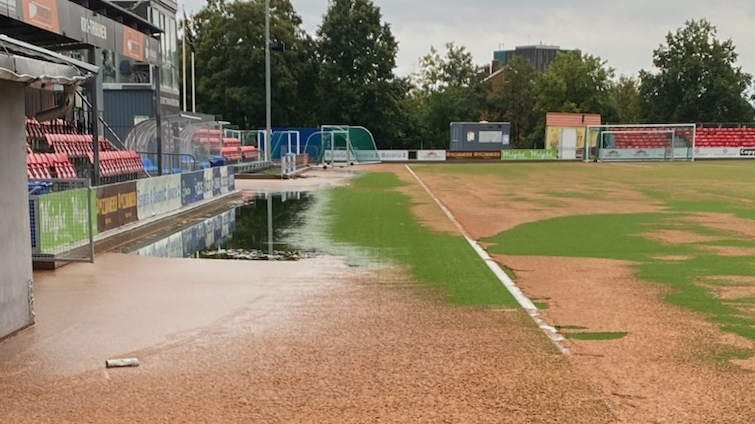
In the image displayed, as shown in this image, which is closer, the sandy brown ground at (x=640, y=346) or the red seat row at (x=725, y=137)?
the sandy brown ground at (x=640, y=346)

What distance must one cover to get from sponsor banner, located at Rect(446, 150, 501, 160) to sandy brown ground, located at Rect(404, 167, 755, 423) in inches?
1896

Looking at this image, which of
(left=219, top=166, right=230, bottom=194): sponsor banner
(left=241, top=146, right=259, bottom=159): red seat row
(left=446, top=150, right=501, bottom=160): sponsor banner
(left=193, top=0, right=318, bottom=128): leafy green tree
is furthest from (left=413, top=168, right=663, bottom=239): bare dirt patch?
(left=193, top=0, right=318, bottom=128): leafy green tree

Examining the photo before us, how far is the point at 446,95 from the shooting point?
258 ft

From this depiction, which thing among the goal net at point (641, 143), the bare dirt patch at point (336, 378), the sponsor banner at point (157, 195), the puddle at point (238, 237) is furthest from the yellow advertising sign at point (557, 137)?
the bare dirt patch at point (336, 378)

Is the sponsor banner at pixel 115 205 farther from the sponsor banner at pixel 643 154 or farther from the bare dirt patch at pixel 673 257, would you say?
the sponsor banner at pixel 643 154

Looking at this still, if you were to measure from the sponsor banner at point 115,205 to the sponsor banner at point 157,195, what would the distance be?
13.1 inches

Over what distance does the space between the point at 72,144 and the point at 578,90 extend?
6881 cm

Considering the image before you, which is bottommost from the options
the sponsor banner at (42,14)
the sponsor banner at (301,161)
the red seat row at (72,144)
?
the sponsor banner at (301,161)

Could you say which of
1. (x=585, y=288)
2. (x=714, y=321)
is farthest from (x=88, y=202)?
(x=714, y=321)

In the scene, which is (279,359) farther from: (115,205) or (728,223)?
(728,223)

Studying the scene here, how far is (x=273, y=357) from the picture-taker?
612cm

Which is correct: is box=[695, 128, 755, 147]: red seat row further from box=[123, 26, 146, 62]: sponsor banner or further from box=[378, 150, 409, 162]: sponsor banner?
→ box=[123, 26, 146, 62]: sponsor banner

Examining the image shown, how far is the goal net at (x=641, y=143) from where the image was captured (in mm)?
56562

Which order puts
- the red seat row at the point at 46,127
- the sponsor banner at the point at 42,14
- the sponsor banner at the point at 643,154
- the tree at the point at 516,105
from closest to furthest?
1. the sponsor banner at the point at 42,14
2. the red seat row at the point at 46,127
3. the sponsor banner at the point at 643,154
4. the tree at the point at 516,105
